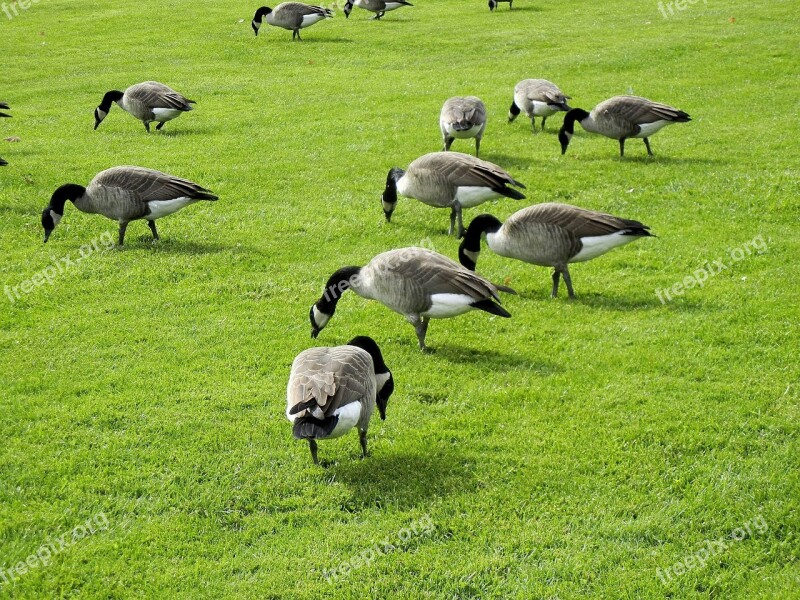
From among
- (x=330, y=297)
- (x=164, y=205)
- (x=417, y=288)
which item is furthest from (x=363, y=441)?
(x=164, y=205)

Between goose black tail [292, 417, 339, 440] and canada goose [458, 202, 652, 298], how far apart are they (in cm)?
469

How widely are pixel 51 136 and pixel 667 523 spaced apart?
1771 cm

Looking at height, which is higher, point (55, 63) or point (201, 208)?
point (55, 63)

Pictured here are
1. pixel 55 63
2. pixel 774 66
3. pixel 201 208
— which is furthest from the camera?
pixel 55 63

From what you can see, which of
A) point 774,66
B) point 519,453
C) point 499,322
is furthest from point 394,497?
point 774,66

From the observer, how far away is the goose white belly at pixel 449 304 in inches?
361

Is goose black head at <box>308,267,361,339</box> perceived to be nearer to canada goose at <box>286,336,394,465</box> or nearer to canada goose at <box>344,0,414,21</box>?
canada goose at <box>286,336,394,465</box>

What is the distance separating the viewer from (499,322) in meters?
10.8

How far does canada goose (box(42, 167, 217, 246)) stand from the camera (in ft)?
41.9

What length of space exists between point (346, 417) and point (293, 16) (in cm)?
2678

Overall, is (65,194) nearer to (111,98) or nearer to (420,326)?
(420,326)

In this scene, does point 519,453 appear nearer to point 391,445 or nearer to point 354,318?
point 391,445

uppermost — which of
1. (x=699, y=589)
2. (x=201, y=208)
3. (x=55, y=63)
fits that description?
(x=55, y=63)

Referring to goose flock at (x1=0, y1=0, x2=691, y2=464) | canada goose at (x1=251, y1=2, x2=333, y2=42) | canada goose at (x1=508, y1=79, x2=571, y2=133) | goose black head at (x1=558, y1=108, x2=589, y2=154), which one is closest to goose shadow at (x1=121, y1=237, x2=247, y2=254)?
goose flock at (x1=0, y1=0, x2=691, y2=464)
